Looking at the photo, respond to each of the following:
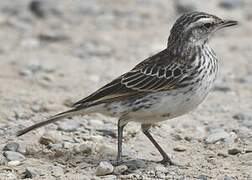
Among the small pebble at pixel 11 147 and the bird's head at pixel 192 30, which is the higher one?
the bird's head at pixel 192 30

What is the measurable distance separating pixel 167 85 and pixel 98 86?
4.34 meters

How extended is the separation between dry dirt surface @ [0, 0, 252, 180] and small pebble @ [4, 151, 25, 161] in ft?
0.08

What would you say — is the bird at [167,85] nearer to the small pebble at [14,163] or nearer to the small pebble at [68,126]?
the small pebble at [14,163]

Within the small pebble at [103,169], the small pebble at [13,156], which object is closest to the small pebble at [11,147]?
the small pebble at [13,156]

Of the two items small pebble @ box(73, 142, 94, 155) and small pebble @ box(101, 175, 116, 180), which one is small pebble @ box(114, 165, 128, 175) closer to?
small pebble @ box(101, 175, 116, 180)

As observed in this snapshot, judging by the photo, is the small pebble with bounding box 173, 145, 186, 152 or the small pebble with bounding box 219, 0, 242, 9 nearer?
the small pebble with bounding box 173, 145, 186, 152

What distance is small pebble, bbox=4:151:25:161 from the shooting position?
9.81m

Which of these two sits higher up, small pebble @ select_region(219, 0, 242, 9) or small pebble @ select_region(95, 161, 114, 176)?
small pebble @ select_region(219, 0, 242, 9)

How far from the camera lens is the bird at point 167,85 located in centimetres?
957

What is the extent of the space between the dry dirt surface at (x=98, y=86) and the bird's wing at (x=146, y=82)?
2.53 ft

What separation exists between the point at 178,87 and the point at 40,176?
1.90m

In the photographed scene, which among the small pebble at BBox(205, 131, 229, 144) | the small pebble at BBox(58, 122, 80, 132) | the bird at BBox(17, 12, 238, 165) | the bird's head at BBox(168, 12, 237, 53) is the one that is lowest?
the small pebble at BBox(205, 131, 229, 144)

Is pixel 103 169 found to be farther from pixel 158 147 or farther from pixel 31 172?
pixel 158 147

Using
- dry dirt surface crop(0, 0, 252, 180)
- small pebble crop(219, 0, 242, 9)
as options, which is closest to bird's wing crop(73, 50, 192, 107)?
dry dirt surface crop(0, 0, 252, 180)
